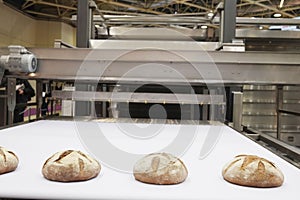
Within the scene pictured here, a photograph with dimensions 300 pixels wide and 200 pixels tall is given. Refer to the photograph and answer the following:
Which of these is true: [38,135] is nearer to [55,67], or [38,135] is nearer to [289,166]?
[55,67]

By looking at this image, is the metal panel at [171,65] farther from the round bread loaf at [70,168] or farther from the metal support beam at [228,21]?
the round bread loaf at [70,168]

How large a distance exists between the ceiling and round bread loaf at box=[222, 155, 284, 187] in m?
7.03

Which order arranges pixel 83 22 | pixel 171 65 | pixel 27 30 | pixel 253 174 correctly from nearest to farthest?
pixel 253 174 < pixel 171 65 < pixel 83 22 < pixel 27 30

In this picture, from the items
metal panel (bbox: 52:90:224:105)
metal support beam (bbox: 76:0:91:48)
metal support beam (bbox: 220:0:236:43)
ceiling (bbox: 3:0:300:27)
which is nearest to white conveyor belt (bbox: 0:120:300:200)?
metal panel (bbox: 52:90:224:105)

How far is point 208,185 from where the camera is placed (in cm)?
75

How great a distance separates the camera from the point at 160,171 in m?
0.79

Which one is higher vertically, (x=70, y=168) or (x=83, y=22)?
(x=83, y=22)

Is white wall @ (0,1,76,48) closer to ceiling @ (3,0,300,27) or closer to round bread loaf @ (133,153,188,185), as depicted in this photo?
ceiling @ (3,0,300,27)

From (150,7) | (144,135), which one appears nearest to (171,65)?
(144,135)

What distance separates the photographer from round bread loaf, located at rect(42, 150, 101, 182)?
29.8 inches

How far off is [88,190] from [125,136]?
2.54ft

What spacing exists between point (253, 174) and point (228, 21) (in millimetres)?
1209

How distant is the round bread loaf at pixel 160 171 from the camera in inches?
30.1

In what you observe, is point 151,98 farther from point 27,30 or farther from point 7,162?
point 27,30
